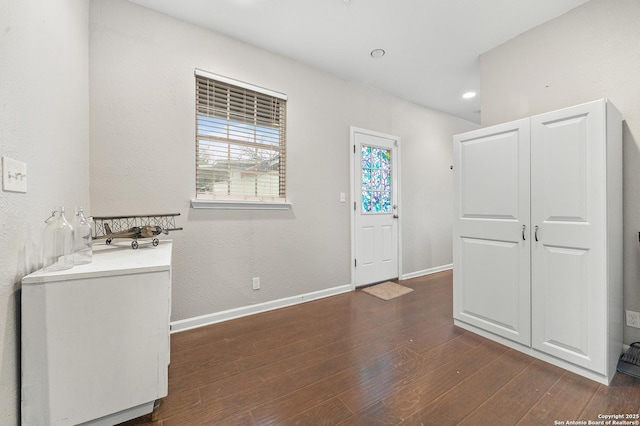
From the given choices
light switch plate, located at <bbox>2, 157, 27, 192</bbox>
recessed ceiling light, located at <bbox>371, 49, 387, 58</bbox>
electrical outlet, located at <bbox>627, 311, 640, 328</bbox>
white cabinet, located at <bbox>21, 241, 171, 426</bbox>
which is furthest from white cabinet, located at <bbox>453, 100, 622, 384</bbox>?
light switch plate, located at <bbox>2, 157, 27, 192</bbox>

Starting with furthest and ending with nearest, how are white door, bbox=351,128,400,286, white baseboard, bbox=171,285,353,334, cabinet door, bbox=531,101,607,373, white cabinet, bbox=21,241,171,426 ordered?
white door, bbox=351,128,400,286 → white baseboard, bbox=171,285,353,334 → cabinet door, bbox=531,101,607,373 → white cabinet, bbox=21,241,171,426

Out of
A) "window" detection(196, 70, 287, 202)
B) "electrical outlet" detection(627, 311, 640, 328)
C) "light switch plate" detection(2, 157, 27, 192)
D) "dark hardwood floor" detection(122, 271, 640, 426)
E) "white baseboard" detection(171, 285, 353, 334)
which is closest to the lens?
"light switch plate" detection(2, 157, 27, 192)

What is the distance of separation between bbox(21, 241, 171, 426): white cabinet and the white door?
2.53m

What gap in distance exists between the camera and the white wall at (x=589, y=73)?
192cm

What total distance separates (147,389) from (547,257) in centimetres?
259

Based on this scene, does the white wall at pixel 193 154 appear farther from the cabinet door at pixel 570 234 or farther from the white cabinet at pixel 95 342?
the cabinet door at pixel 570 234

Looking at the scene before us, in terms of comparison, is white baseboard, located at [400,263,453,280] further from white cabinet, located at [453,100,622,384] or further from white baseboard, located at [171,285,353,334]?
white cabinet, located at [453,100,622,384]

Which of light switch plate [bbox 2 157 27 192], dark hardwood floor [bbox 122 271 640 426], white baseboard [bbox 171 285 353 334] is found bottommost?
dark hardwood floor [bbox 122 271 640 426]

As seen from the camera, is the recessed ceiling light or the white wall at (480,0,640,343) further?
the recessed ceiling light

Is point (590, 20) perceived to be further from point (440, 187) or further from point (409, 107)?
point (440, 187)

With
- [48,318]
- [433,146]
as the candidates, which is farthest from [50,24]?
[433,146]

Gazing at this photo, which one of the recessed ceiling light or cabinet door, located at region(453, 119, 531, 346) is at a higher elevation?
the recessed ceiling light

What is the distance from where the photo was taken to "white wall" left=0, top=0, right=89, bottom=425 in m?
1.02

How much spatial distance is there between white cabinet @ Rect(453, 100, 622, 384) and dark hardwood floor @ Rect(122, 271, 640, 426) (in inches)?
8.4
